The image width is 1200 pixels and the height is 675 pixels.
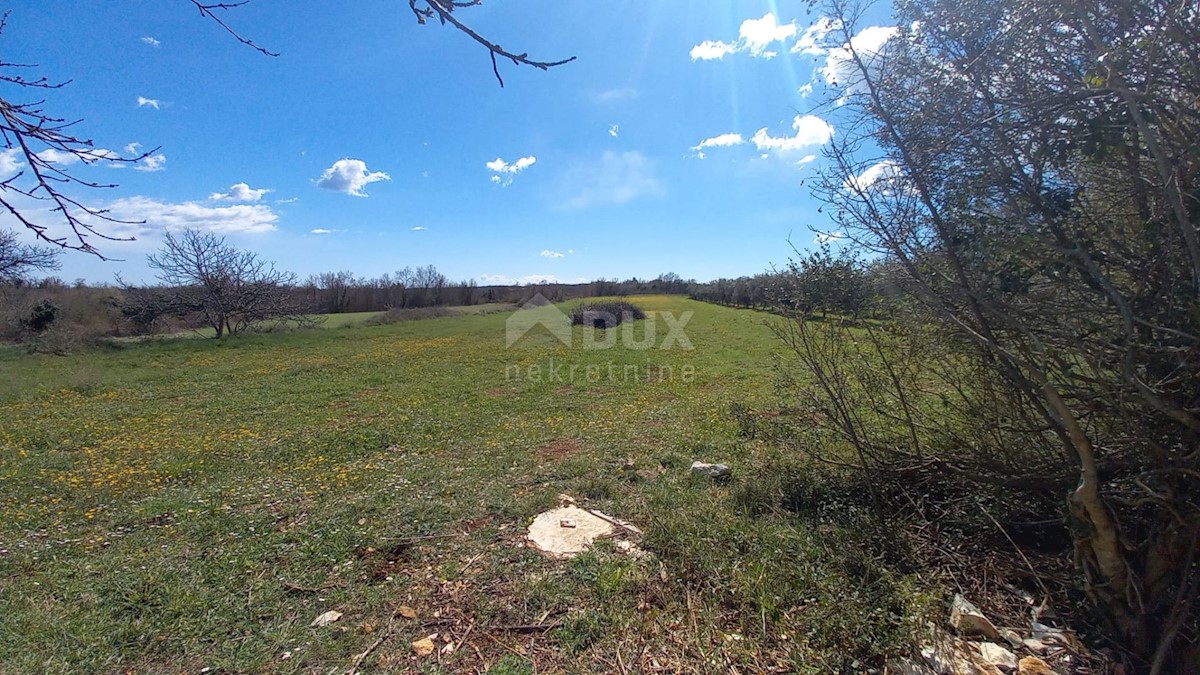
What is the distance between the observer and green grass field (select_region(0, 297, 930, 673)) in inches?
84.0

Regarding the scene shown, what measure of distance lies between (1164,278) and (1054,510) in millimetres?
1620

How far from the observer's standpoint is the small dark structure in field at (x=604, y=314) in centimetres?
2427

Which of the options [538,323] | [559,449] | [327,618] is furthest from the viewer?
[538,323]

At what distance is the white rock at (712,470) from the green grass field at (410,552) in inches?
5.5

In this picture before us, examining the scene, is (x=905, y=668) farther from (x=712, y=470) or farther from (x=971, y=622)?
(x=712, y=470)

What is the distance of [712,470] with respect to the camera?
166 inches

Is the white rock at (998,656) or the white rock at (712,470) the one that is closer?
the white rock at (998,656)

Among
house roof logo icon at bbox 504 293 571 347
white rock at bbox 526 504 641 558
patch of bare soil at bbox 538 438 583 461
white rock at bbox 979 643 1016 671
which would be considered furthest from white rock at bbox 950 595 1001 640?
house roof logo icon at bbox 504 293 571 347

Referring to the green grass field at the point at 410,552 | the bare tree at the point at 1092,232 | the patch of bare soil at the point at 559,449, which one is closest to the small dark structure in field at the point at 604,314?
the green grass field at the point at 410,552

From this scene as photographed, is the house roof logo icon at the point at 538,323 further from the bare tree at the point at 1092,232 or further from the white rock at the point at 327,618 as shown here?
the bare tree at the point at 1092,232

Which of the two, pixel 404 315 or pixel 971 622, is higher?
pixel 404 315

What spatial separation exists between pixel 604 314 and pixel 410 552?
2193cm

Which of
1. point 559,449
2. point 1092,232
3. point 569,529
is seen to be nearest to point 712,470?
point 569,529

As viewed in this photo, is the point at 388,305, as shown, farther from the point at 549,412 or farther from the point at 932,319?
the point at 932,319
